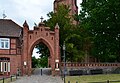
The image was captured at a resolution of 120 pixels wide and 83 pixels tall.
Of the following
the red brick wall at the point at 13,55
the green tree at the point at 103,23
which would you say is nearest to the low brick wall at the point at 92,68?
the green tree at the point at 103,23

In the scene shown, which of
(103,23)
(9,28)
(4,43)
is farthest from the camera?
(9,28)

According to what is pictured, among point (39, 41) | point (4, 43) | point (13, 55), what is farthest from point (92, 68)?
point (4, 43)

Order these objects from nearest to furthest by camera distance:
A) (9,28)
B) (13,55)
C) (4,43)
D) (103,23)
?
(103,23)
(4,43)
(13,55)
(9,28)

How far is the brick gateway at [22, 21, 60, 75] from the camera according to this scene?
4622 centimetres

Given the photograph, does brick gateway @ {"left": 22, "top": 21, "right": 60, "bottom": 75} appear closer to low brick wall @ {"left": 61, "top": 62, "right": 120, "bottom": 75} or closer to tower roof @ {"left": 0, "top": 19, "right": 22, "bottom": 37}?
low brick wall @ {"left": 61, "top": 62, "right": 120, "bottom": 75}

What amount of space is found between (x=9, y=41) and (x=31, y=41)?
398 cm

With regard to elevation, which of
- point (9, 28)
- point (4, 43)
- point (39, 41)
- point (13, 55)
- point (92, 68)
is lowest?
point (92, 68)

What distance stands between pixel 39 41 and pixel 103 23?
1031 centimetres

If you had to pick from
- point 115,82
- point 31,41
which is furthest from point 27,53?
point 115,82

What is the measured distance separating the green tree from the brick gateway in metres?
5.91

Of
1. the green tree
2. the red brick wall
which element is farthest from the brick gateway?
the green tree

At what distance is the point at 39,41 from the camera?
1853 inches

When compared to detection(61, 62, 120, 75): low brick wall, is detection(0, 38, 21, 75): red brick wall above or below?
above

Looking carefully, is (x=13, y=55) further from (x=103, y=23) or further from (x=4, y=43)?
(x=103, y=23)
